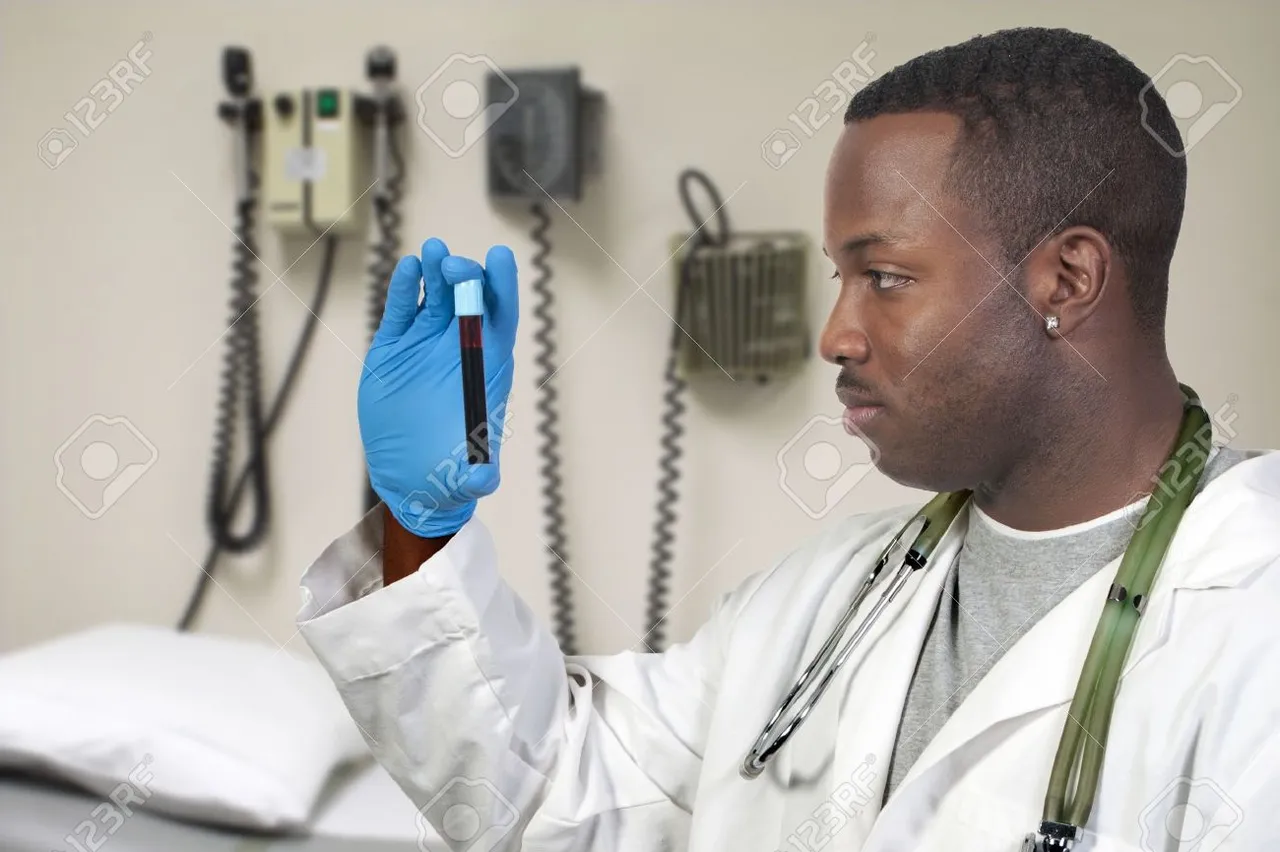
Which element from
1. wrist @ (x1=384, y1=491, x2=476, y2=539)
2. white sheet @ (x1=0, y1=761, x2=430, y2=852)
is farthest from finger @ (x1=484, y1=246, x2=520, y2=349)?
white sheet @ (x1=0, y1=761, x2=430, y2=852)

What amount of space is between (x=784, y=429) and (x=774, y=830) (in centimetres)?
61

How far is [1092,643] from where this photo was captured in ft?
2.58

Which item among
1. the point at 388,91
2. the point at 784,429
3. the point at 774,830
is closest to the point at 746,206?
the point at 784,429

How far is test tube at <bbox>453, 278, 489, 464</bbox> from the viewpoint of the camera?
875 millimetres

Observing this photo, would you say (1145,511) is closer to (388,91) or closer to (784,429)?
(784,429)

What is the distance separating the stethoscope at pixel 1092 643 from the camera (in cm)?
74

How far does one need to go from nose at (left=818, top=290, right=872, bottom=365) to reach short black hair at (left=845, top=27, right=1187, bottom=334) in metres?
0.12

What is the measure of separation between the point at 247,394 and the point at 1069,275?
3.91 feet

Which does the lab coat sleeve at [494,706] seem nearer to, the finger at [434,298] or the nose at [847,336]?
the finger at [434,298]
